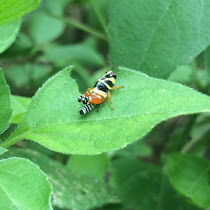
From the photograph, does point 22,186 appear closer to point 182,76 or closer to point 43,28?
point 182,76

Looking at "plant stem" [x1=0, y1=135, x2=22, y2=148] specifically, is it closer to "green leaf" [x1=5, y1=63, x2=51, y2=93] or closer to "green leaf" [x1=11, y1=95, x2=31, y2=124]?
"green leaf" [x1=11, y1=95, x2=31, y2=124]

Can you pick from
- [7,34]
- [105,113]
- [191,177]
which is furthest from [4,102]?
[191,177]

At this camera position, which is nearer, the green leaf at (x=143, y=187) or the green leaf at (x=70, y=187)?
the green leaf at (x=70, y=187)

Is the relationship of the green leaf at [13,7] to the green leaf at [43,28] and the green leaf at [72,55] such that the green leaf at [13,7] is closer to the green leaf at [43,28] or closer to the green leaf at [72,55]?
the green leaf at [72,55]

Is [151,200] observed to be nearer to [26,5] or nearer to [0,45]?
[0,45]

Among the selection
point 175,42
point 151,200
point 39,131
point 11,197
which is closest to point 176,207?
point 151,200

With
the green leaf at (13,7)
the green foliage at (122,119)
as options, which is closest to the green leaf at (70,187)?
the green foliage at (122,119)

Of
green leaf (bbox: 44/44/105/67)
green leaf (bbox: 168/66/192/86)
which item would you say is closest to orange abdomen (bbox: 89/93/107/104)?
green leaf (bbox: 168/66/192/86)
